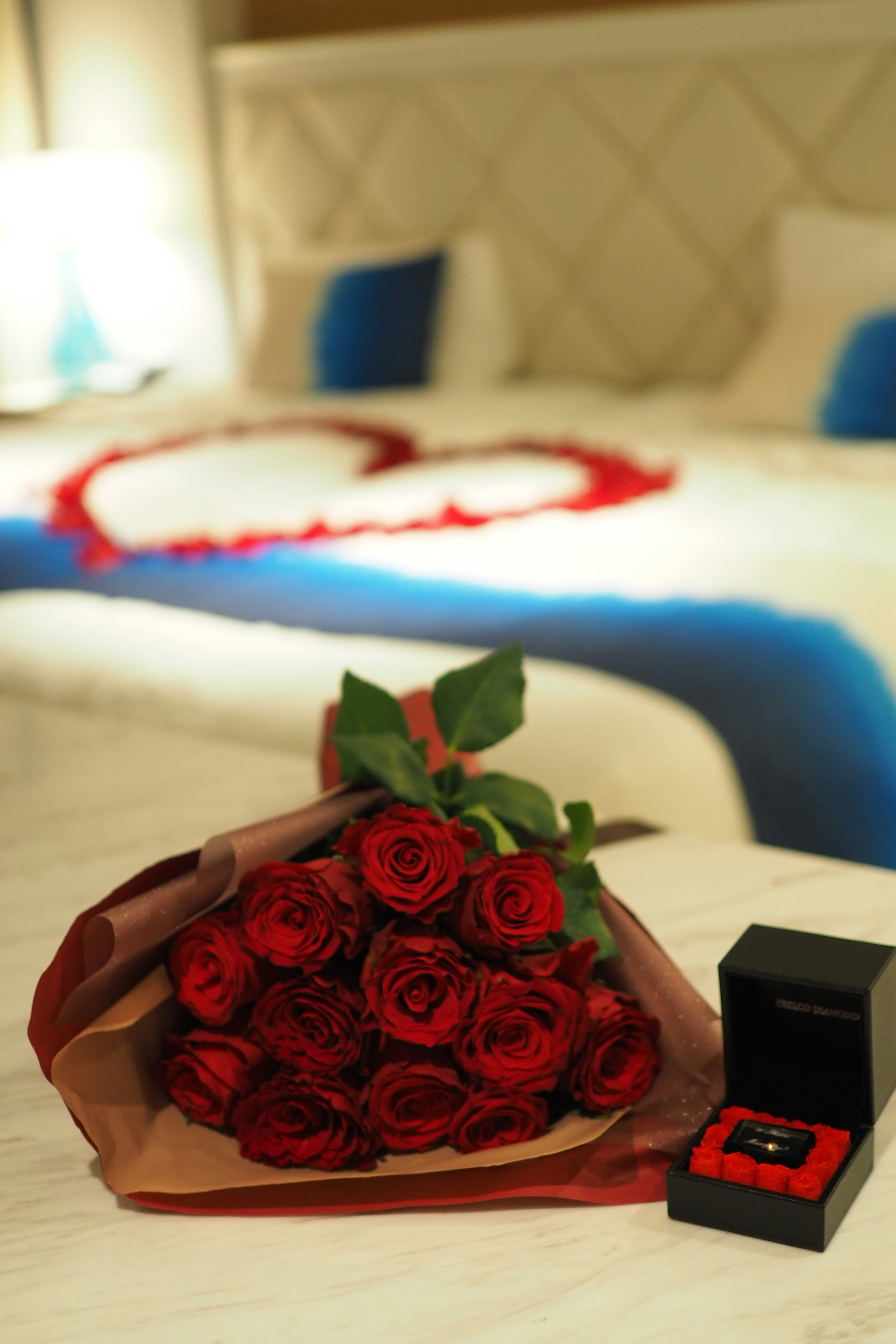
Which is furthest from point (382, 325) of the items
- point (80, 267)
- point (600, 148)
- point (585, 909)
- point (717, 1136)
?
point (717, 1136)

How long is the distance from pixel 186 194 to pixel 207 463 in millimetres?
2085

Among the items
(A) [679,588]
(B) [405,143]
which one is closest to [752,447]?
(A) [679,588]

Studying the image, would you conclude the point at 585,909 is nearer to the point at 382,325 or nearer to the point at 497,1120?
the point at 497,1120

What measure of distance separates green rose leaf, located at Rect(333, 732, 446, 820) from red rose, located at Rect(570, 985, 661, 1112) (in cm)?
13

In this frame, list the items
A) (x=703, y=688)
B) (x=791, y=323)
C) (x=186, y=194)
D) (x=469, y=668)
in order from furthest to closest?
(x=186, y=194)
(x=791, y=323)
(x=703, y=688)
(x=469, y=668)

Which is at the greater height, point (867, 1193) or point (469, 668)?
point (469, 668)

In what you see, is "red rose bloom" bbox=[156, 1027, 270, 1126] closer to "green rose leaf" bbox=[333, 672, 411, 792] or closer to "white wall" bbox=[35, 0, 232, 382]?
"green rose leaf" bbox=[333, 672, 411, 792]

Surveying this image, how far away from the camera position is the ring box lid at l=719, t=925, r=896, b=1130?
70 centimetres

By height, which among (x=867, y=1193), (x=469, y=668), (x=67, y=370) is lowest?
(x=67, y=370)

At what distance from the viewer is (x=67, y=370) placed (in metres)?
4.74

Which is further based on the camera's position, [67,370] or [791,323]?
[67,370]

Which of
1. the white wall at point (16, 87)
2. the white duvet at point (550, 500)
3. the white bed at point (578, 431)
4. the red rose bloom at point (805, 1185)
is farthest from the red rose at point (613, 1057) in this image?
the white wall at point (16, 87)

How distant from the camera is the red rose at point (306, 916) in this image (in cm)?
70

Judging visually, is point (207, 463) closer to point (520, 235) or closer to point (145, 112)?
point (520, 235)
